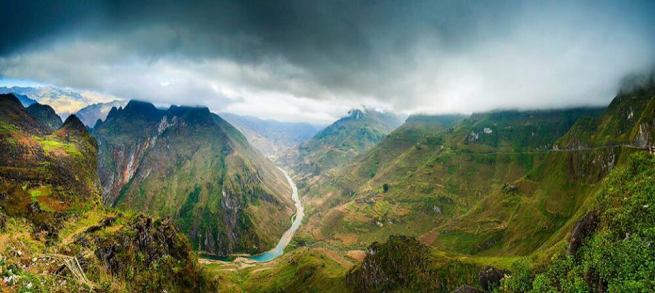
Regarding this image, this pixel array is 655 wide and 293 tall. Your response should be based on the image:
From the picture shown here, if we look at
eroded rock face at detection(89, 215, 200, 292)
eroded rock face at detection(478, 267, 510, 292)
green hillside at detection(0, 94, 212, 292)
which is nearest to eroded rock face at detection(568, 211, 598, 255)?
eroded rock face at detection(478, 267, 510, 292)

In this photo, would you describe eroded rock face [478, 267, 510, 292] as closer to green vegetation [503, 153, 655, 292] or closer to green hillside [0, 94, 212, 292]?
green vegetation [503, 153, 655, 292]

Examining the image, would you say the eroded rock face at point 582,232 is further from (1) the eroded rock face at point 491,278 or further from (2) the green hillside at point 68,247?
(2) the green hillside at point 68,247

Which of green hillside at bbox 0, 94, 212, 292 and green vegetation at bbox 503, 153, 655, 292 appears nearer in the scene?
green hillside at bbox 0, 94, 212, 292

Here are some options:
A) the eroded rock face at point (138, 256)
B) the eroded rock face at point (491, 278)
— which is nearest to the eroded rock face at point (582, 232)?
the eroded rock face at point (491, 278)

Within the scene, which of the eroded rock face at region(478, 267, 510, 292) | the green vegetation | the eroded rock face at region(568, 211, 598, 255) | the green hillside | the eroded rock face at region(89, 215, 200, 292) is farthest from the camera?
the eroded rock face at region(478, 267, 510, 292)

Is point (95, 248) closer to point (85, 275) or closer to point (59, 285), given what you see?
point (85, 275)
